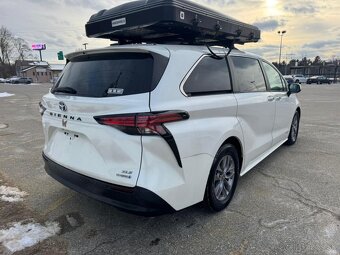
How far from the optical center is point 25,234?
115 inches

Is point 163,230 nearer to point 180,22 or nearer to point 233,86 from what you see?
point 233,86

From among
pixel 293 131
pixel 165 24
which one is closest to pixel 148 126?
pixel 165 24

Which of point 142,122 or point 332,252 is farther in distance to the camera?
point 332,252

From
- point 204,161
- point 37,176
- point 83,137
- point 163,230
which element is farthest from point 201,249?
point 37,176

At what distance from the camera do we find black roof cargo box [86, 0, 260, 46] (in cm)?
312

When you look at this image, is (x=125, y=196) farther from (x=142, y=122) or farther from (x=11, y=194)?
(x=11, y=194)

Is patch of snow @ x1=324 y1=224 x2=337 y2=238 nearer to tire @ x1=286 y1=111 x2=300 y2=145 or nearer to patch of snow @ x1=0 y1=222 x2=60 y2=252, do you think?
patch of snow @ x1=0 y1=222 x2=60 y2=252

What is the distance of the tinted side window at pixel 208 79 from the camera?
2918 millimetres

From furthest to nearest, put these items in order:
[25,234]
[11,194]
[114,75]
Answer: [11,194]
[25,234]
[114,75]

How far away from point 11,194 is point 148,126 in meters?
2.51

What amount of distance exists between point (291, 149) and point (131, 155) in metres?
4.45

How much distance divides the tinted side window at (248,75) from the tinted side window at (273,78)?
318 millimetres

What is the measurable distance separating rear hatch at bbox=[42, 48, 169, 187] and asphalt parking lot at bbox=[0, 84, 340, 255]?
26.1 inches

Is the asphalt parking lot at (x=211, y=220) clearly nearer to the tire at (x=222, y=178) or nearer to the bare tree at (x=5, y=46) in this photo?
the tire at (x=222, y=178)
